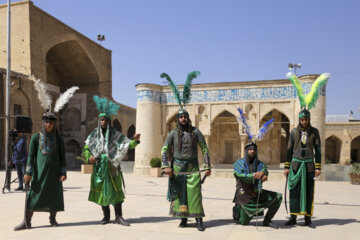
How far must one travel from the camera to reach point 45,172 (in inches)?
181

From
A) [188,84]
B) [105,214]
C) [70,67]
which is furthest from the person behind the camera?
[70,67]

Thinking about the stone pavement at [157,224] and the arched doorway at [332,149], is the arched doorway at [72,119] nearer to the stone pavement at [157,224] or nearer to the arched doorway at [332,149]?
the stone pavement at [157,224]

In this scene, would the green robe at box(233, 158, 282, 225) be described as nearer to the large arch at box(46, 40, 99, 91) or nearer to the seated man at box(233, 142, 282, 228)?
the seated man at box(233, 142, 282, 228)

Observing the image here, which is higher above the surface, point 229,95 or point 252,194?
point 229,95

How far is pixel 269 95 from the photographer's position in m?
15.4

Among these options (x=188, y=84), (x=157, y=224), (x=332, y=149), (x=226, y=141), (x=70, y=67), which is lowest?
(x=332, y=149)

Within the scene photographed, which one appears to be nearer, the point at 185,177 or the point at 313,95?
the point at 185,177

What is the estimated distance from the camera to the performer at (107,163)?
4.86m

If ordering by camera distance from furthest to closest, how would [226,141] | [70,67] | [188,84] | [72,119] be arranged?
1. [72,119]
2. [70,67]
3. [226,141]
4. [188,84]

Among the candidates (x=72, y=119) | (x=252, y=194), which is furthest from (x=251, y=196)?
(x=72, y=119)

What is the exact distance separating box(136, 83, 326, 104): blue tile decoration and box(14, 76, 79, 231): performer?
38.3 feet

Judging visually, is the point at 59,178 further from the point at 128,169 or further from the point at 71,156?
the point at 71,156

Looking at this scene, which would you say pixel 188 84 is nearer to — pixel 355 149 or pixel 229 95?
pixel 229 95

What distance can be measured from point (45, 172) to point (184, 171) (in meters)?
2.06
